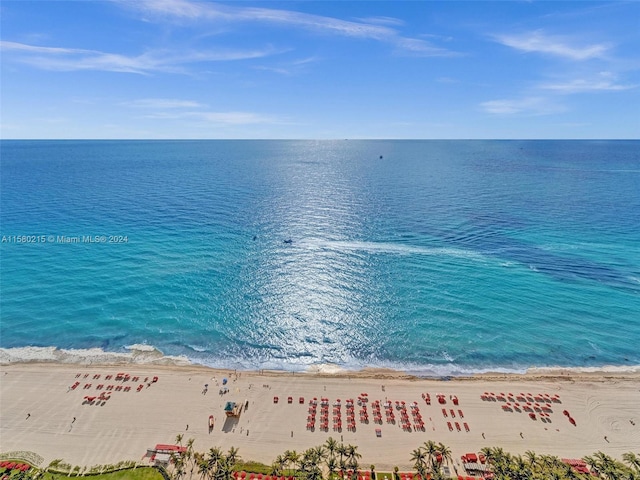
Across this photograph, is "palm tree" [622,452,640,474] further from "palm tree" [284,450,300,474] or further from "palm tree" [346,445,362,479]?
"palm tree" [284,450,300,474]

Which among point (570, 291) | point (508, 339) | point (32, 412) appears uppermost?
point (570, 291)

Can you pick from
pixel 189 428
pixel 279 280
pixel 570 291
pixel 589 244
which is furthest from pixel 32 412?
pixel 589 244

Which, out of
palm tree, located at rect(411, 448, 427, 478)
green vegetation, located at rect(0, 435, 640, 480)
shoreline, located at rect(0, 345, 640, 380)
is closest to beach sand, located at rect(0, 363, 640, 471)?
shoreline, located at rect(0, 345, 640, 380)

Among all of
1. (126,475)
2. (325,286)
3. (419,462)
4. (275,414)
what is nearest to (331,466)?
(419,462)

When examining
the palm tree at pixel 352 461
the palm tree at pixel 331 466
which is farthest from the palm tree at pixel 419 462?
the palm tree at pixel 331 466

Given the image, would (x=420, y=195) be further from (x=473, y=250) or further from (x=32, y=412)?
(x=32, y=412)

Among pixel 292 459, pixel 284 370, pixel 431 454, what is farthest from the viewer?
pixel 284 370

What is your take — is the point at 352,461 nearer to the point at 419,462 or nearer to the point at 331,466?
the point at 331,466

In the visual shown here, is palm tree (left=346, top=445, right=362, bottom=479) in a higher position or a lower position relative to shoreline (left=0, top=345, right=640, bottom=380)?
higher
